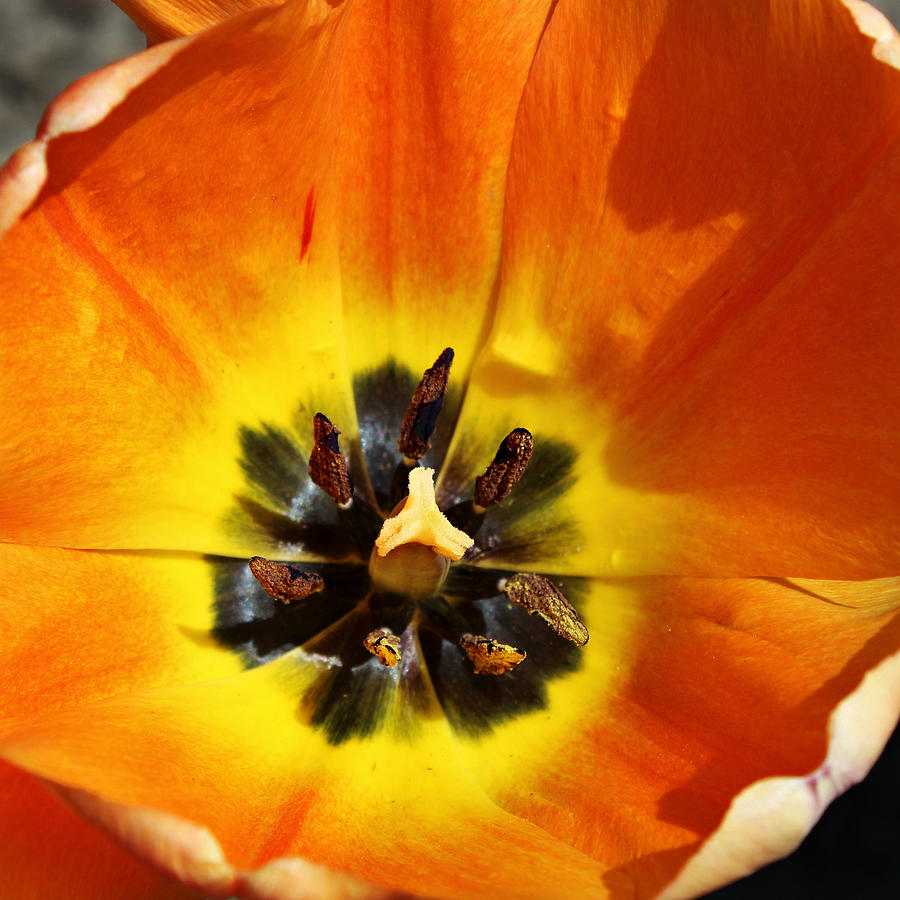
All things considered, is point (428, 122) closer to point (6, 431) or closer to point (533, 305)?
point (533, 305)

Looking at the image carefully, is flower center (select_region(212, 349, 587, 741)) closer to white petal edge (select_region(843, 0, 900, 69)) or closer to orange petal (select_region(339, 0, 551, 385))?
orange petal (select_region(339, 0, 551, 385))

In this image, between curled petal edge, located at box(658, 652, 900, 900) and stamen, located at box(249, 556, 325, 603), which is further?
stamen, located at box(249, 556, 325, 603)

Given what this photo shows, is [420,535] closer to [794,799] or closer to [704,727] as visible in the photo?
[704,727]

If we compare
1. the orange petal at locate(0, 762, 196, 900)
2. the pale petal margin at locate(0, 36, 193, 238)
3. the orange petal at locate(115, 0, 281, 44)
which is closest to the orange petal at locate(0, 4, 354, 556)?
the pale petal margin at locate(0, 36, 193, 238)

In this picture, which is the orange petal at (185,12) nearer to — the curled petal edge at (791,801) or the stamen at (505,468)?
the stamen at (505,468)

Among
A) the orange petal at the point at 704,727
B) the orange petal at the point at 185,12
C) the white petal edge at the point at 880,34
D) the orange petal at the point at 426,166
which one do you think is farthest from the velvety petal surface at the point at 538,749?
the orange petal at the point at 185,12

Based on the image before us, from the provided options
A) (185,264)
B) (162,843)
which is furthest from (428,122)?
(162,843)
